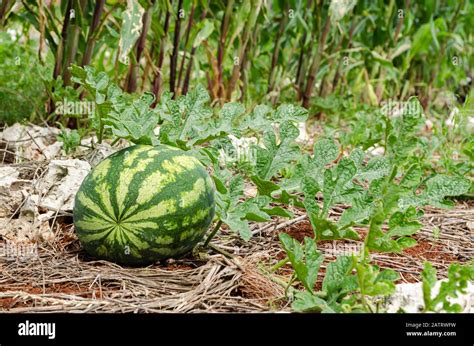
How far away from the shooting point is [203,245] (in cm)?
221

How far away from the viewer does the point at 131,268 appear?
80.3 inches

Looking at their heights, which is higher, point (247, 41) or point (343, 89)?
point (247, 41)

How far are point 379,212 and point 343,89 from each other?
13.6 ft

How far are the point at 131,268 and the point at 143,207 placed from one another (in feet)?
0.65

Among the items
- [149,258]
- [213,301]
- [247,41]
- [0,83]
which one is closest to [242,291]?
[213,301]

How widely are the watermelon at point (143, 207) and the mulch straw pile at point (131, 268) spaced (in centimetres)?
7

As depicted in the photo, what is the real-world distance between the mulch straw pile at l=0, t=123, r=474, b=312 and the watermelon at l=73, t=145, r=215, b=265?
2.6 inches

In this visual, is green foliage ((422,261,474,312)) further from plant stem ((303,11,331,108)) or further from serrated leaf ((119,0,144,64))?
plant stem ((303,11,331,108))

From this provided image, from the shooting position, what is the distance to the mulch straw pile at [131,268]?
1832 mm

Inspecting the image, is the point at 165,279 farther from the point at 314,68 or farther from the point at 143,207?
the point at 314,68

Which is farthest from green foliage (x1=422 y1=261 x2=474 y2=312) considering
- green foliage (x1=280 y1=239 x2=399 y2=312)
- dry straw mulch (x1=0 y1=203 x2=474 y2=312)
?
dry straw mulch (x1=0 y1=203 x2=474 y2=312)

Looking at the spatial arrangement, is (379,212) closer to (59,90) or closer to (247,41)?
(59,90)

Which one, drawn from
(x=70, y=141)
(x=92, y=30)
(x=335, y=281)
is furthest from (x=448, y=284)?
(x=92, y=30)

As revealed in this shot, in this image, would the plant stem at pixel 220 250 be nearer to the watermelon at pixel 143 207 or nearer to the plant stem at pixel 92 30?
the watermelon at pixel 143 207
